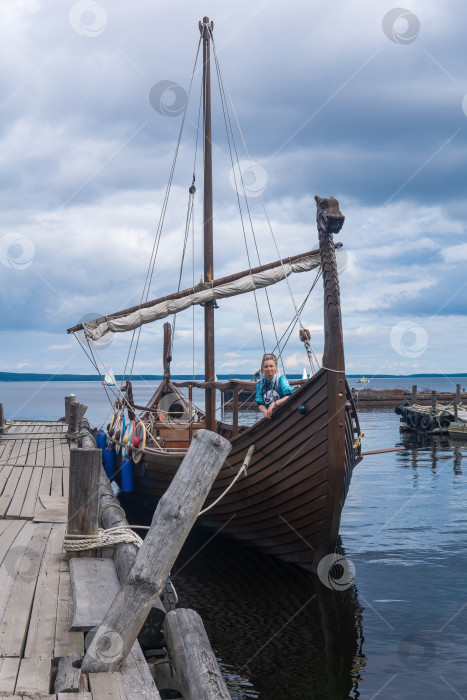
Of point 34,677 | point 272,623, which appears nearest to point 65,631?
point 34,677

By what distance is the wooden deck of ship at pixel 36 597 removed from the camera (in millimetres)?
3842

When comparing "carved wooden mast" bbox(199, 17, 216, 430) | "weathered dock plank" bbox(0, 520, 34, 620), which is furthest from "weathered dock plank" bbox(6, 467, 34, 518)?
"carved wooden mast" bbox(199, 17, 216, 430)

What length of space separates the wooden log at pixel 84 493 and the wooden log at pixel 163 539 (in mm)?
1978

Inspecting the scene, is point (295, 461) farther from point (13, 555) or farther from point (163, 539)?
point (163, 539)

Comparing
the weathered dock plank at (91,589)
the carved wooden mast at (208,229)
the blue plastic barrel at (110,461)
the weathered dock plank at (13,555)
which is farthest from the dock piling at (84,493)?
the blue plastic barrel at (110,461)

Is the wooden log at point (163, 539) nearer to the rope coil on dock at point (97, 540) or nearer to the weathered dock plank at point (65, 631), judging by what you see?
the weathered dock plank at point (65, 631)

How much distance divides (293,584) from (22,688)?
6.68 meters

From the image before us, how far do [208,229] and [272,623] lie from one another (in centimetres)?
929

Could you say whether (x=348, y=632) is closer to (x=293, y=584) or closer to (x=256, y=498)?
(x=293, y=584)

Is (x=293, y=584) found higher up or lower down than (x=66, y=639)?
lower down

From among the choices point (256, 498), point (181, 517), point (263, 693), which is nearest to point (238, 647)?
point (263, 693)

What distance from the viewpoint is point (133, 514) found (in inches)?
605

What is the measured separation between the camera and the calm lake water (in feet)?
21.8

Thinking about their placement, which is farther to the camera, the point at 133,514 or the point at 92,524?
the point at 133,514
